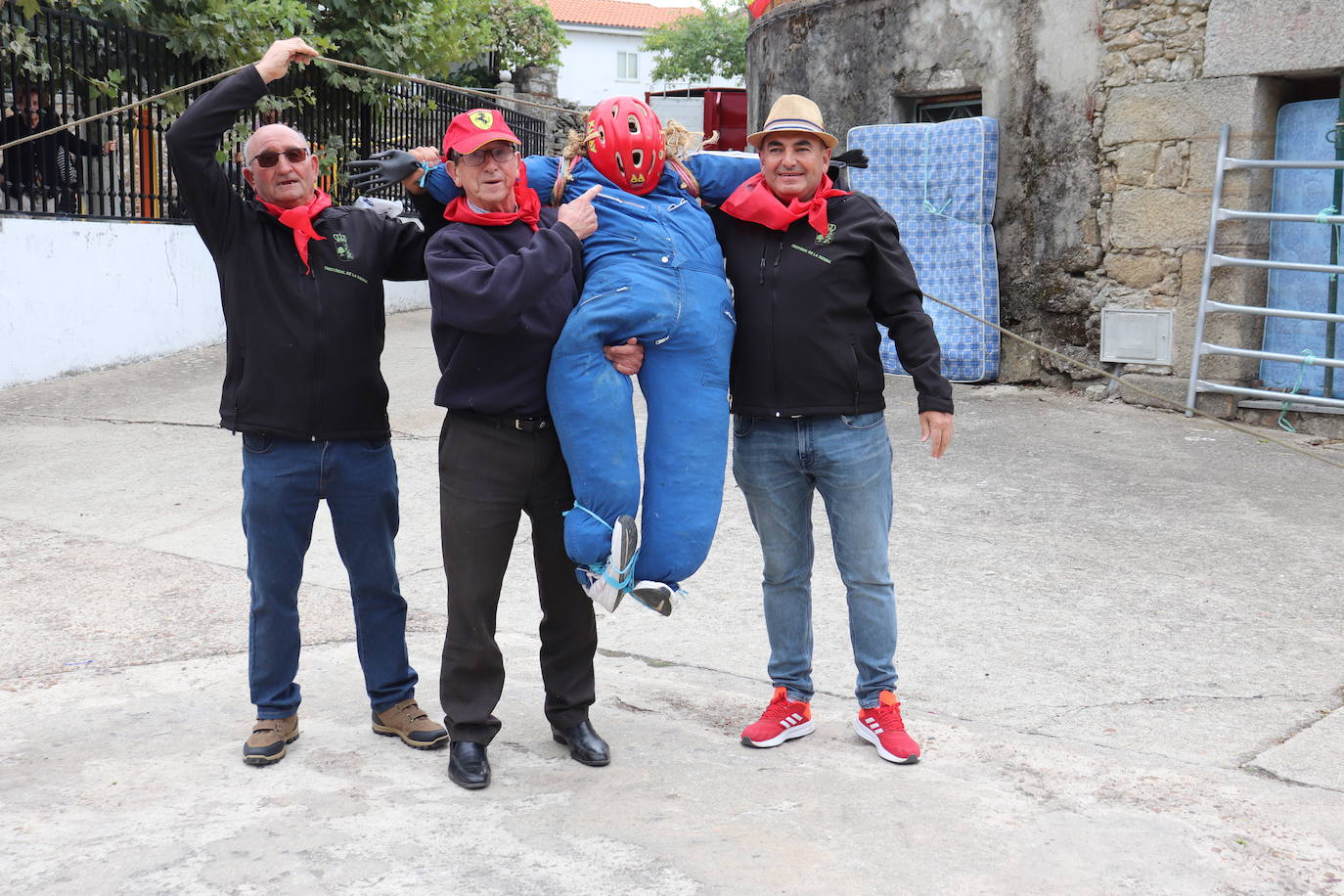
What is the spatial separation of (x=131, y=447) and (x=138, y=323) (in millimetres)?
2665

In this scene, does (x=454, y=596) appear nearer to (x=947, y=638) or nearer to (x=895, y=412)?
(x=947, y=638)

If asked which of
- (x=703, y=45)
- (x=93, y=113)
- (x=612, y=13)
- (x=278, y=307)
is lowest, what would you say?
(x=278, y=307)

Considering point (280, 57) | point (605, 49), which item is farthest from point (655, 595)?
Result: point (605, 49)

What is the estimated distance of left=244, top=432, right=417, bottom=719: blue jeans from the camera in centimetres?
328

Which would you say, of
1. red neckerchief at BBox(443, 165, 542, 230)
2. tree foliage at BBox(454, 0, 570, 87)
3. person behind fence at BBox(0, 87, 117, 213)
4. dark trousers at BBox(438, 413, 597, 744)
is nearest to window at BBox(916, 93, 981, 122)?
person behind fence at BBox(0, 87, 117, 213)

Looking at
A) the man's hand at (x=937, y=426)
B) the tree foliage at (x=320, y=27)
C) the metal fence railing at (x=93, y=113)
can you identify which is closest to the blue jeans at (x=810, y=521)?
the man's hand at (x=937, y=426)

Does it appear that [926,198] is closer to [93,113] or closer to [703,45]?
[93,113]

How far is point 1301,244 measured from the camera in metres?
7.84

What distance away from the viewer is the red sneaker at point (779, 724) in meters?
3.41

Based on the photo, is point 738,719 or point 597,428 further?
point 738,719

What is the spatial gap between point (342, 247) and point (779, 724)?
67.8 inches

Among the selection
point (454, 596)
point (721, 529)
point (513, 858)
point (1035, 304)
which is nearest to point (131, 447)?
point (721, 529)

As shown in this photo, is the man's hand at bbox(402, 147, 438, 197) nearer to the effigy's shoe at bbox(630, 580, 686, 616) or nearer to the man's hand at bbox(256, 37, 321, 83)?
the man's hand at bbox(256, 37, 321, 83)

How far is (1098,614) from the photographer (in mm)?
4523
